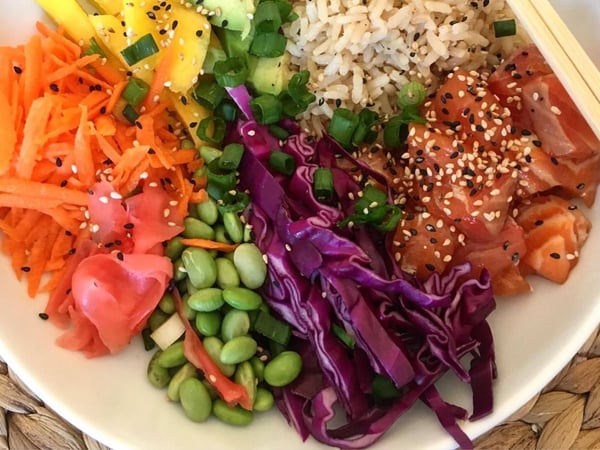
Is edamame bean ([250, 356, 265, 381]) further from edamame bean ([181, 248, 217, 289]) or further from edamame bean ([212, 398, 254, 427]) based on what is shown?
edamame bean ([181, 248, 217, 289])

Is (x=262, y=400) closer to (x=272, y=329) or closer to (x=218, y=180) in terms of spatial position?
(x=272, y=329)

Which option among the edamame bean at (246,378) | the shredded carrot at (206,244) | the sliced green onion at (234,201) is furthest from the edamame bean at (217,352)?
the sliced green onion at (234,201)

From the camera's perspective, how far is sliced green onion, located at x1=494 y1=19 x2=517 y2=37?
8.16 feet

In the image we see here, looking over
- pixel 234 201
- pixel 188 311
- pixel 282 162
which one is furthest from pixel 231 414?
pixel 282 162

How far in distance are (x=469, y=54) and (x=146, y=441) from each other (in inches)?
63.6

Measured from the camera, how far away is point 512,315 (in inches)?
93.1

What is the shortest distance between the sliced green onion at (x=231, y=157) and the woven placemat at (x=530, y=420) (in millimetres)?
951

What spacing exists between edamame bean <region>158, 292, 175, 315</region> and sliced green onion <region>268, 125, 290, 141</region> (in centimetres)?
63

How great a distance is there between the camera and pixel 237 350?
86.3 inches

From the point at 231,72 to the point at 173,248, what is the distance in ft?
1.94

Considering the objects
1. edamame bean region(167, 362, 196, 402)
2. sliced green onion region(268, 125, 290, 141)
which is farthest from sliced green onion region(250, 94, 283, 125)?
edamame bean region(167, 362, 196, 402)

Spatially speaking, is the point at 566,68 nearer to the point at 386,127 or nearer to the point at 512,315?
the point at 386,127

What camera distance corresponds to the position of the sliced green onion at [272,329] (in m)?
2.28

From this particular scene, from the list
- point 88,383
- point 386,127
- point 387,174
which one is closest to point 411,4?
point 386,127
